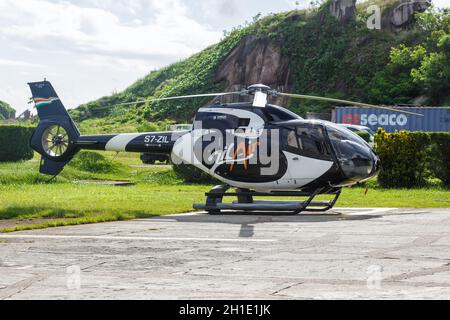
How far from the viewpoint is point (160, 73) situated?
273ft

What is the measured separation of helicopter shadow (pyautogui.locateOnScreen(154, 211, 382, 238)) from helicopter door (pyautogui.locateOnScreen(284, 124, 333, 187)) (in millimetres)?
895

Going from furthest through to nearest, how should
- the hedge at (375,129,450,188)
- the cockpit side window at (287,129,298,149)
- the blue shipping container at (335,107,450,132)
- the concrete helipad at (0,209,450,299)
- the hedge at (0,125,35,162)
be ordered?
1. the blue shipping container at (335,107,450,132)
2. the hedge at (0,125,35,162)
3. the hedge at (375,129,450,188)
4. the cockpit side window at (287,129,298,149)
5. the concrete helipad at (0,209,450,299)

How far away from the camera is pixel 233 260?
10.9m

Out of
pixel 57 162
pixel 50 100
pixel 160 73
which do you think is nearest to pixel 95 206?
pixel 57 162

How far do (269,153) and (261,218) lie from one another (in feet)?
5.08

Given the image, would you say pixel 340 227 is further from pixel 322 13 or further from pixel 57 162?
pixel 322 13

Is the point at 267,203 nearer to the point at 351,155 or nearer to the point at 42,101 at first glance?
the point at 351,155

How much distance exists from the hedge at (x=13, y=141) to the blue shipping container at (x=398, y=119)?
18.1 metres

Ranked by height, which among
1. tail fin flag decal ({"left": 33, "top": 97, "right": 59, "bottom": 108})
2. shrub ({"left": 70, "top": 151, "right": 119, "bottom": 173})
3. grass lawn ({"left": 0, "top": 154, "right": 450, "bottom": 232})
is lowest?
grass lawn ({"left": 0, "top": 154, "right": 450, "bottom": 232})

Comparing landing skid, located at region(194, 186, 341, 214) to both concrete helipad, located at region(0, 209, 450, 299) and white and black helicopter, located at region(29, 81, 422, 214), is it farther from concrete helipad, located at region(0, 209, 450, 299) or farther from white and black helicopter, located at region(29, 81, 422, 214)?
concrete helipad, located at region(0, 209, 450, 299)

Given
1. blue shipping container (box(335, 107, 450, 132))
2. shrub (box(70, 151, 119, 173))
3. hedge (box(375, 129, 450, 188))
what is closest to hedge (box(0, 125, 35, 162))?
shrub (box(70, 151, 119, 173))

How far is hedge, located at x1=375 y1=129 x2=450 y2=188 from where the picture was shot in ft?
82.1

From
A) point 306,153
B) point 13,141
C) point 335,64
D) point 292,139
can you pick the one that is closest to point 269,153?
point 292,139
